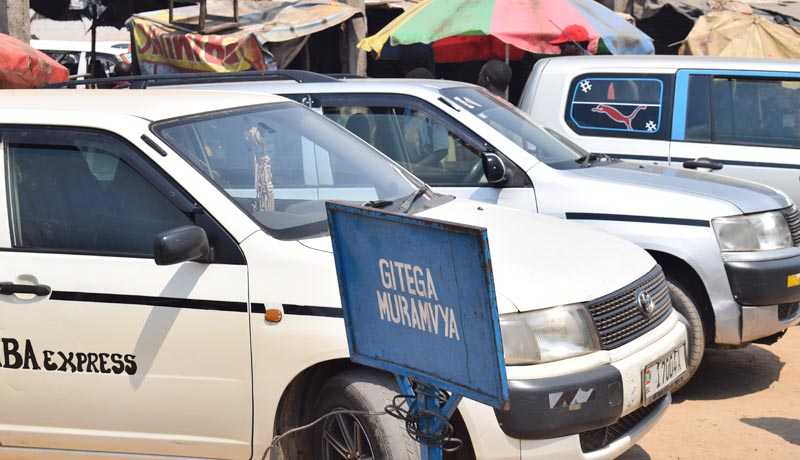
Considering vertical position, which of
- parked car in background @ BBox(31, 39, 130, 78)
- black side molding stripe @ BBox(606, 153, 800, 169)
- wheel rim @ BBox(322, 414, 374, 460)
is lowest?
parked car in background @ BBox(31, 39, 130, 78)

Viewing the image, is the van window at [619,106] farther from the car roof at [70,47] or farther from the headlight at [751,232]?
the car roof at [70,47]

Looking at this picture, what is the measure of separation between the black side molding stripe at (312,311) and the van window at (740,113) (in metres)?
4.59

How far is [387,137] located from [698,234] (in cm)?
193

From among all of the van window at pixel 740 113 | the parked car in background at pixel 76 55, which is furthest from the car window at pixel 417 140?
the parked car in background at pixel 76 55

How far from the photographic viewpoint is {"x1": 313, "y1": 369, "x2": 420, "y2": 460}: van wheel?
3570mm


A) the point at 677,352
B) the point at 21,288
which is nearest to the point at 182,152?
the point at 21,288

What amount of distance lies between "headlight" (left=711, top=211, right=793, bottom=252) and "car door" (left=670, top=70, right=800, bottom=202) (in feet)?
5.19

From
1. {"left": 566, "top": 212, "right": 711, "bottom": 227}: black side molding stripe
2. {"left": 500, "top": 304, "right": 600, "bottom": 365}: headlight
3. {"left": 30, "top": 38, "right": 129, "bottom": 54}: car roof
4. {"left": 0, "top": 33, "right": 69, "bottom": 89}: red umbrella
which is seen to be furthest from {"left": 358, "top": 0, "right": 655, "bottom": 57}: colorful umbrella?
{"left": 30, "top": 38, "right": 129, "bottom": 54}: car roof

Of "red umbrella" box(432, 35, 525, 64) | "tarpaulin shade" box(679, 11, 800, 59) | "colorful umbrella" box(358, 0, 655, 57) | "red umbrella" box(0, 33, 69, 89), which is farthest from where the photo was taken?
"tarpaulin shade" box(679, 11, 800, 59)

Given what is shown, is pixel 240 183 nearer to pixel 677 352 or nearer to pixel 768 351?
pixel 677 352

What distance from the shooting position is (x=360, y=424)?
12.0 ft

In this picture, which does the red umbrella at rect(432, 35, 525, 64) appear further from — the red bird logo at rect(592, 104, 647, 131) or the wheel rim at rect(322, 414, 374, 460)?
the wheel rim at rect(322, 414, 374, 460)

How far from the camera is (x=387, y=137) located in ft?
20.9

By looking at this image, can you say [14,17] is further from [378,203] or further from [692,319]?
[692,319]
